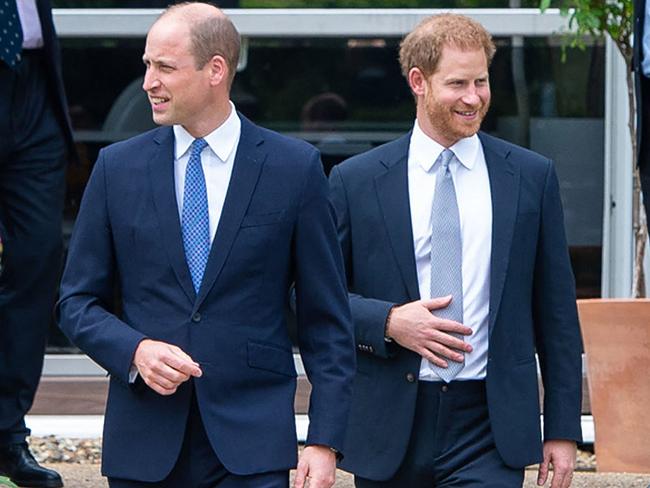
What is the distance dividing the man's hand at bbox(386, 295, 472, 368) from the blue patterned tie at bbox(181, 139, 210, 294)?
630mm

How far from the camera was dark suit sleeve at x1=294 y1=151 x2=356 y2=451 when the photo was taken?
12.3 ft

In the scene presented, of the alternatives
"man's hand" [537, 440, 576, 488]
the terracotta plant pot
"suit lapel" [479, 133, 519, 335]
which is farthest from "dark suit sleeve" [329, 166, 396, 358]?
the terracotta plant pot

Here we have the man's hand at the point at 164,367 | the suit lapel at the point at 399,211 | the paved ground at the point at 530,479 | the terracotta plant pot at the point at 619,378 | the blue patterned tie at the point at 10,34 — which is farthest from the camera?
the terracotta plant pot at the point at 619,378

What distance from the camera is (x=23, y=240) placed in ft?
17.4

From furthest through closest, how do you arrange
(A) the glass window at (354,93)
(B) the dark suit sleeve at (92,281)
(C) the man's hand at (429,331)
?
(A) the glass window at (354,93) < (C) the man's hand at (429,331) < (B) the dark suit sleeve at (92,281)

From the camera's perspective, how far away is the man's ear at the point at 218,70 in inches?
150

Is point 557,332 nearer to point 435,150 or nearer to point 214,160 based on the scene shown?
point 435,150

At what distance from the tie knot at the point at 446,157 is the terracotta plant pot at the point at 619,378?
1519 mm

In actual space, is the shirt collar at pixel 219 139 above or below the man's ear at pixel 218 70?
below

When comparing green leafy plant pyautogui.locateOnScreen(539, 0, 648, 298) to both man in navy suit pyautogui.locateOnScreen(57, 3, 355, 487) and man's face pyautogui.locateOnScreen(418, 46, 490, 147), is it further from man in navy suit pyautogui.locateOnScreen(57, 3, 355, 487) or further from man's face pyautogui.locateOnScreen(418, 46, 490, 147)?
man in navy suit pyautogui.locateOnScreen(57, 3, 355, 487)

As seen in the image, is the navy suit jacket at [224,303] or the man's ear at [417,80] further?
the man's ear at [417,80]

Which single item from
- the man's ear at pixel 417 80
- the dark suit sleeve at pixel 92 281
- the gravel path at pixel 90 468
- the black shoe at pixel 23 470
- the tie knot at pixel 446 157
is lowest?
the gravel path at pixel 90 468

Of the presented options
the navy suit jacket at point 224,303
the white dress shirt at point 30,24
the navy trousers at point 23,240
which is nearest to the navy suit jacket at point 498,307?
the navy suit jacket at point 224,303

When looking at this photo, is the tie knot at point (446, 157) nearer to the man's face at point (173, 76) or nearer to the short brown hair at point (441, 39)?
the short brown hair at point (441, 39)
